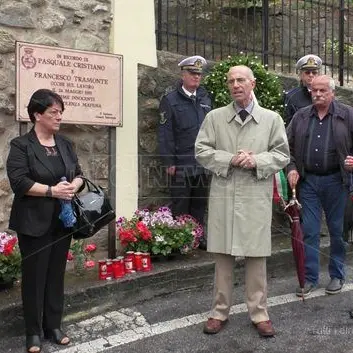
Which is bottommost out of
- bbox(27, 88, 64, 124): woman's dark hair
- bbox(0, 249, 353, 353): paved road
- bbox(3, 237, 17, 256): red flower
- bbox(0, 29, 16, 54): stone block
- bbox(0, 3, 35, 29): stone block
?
bbox(0, 249, 353, 353): paved road

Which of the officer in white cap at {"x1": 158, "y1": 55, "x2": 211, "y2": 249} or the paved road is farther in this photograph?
the officer in white cap at {"x1": 158, "y1": 55, "x2": 211, "y2": 249}

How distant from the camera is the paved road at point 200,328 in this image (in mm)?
3639

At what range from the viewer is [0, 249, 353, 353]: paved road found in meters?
3.64

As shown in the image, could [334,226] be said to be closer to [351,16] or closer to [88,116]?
[88,116]

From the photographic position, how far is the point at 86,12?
17.0 ft

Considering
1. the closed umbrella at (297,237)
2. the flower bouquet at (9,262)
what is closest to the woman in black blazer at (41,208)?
the flower bouquet at (9,262)

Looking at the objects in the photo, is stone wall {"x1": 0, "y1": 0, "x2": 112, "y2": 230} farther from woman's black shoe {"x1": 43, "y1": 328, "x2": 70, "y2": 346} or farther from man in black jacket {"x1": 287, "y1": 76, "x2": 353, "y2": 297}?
man in black jacket {"x1": 287, "y1": 76, "x2": 353, "y2": 297}

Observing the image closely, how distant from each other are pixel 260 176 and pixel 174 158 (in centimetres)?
182

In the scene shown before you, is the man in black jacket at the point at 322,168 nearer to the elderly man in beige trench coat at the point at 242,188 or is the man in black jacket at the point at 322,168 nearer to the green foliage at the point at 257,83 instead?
the elderly man in beige trench coat at the point at 242,188

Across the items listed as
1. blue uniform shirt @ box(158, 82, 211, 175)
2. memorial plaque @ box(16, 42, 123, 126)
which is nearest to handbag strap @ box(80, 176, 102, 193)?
memorial plaque @ box(16, 42, 123, 126)

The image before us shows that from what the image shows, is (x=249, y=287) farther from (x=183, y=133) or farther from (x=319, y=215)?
(x=183, y=133)

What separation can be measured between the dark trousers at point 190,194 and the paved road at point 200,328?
3.24ft

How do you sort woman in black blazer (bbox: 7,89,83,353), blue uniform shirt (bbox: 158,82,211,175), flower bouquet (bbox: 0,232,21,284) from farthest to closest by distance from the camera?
blue uniform shirt (bbox: 158,82,211,175)
flower bouquet (bbox: 0,232,21,284)
woman in black blazer (bbox: 7,89,83,353)

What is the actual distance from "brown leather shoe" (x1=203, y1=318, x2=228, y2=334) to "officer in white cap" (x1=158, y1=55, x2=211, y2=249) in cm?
164
